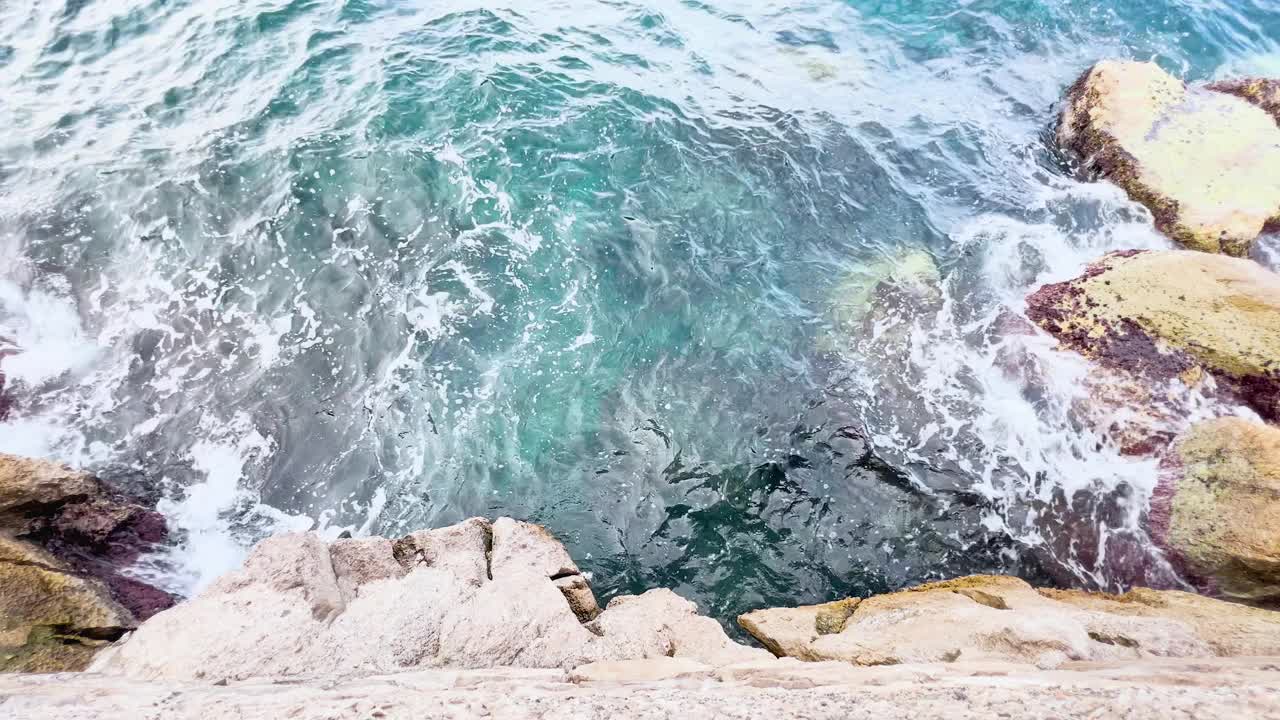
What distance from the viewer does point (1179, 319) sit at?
29.3ft

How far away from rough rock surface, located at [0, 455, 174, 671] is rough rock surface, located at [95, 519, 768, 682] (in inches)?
33.5

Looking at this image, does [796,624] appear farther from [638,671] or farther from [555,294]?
[555,294]

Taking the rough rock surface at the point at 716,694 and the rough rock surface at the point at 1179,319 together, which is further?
the rough rock surface at the point at 1179,319

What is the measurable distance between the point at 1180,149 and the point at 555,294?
40.0ft

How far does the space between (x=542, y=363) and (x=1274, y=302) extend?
9823 mm

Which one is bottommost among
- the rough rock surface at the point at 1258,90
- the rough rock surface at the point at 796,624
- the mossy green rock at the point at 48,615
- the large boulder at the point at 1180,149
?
the rough rock surface at the point at 796,624

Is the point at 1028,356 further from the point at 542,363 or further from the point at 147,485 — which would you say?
the point at 147,485

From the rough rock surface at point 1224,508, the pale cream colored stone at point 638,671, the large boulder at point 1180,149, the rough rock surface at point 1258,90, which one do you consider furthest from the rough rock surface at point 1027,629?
the rough rock surface at point 1258,90

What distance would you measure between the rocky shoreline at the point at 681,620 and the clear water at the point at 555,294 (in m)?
0.68

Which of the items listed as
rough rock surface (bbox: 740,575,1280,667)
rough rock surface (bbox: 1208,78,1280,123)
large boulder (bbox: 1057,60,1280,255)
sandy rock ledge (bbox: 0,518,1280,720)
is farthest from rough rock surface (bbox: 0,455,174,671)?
rough rock surface (bbox: 1208,78,1280,123)

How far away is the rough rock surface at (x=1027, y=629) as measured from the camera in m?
5.13

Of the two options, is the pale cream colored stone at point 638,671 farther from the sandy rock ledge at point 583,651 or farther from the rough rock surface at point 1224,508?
the rough rock surface at point 1224,508

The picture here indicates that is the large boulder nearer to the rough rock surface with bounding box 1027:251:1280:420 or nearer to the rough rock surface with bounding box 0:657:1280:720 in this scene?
the rough rock surface with bounding box 1027:251:1280:420


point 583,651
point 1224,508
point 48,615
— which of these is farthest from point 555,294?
point 1224,508
